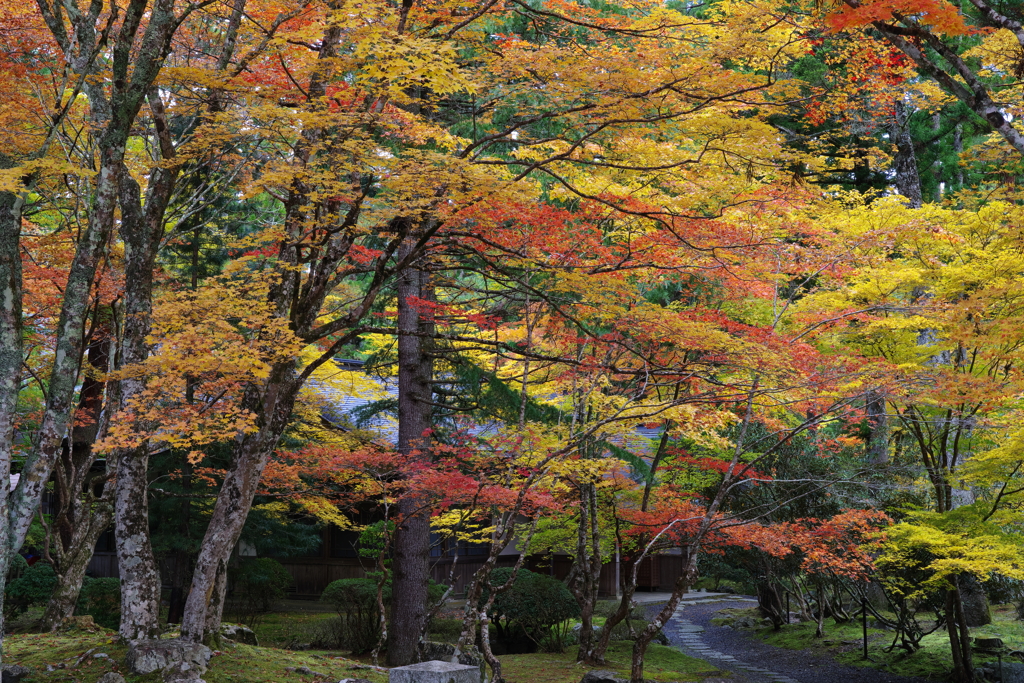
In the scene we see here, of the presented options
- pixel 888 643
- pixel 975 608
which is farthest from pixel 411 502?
pixel 975 608

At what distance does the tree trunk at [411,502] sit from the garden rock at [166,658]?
3.98m

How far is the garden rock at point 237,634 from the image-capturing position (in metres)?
9.69

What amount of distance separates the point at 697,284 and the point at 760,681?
277 inches

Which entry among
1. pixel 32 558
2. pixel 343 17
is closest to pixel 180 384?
pixel 343 17

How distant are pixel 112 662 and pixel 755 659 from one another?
1259 cm

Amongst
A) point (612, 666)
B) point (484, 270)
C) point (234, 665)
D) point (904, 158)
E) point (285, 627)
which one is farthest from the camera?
point (904, 158)

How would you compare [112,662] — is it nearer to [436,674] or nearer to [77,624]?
[77,624]

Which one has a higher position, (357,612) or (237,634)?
(237,634)

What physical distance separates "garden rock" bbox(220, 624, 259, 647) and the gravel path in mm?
8099

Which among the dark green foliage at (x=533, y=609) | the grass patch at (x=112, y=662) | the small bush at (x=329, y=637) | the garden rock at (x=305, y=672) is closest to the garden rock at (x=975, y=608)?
the dark green foliage at (x=533, y=609)

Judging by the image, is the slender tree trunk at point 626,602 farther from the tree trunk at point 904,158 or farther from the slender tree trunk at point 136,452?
the tree trunk at point 904,158

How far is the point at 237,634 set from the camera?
32.6 feet

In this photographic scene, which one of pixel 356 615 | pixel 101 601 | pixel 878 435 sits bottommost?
pixel 356 615

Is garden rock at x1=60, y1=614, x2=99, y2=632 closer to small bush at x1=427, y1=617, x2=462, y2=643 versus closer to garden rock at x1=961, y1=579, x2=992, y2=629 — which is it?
small bush at x1=427, y1=617, x2=462, y2=643
